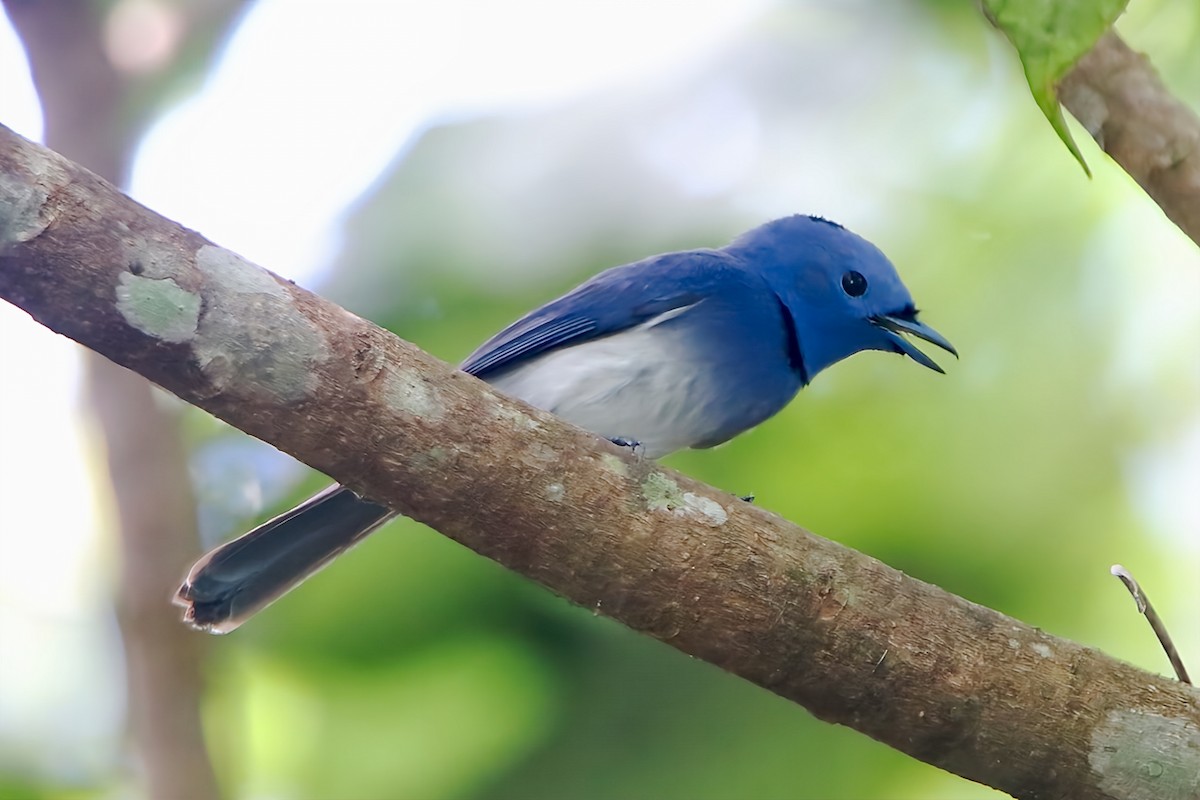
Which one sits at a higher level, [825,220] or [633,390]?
[825,220]

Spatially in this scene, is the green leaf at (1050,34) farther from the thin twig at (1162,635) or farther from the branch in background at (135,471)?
the branch in background at (135,471)

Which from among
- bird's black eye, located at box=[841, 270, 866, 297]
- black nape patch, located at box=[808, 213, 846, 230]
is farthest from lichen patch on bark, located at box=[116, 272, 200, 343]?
black nape patch, located at box=[808, 213, 846, 230]

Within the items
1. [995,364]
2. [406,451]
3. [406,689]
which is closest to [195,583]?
[406,451]

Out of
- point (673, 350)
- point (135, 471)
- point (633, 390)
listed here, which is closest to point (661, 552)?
point (633, 390)

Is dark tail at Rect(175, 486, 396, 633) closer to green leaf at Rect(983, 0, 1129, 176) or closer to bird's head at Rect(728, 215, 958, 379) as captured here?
bird's head at Rect(728, 215, 958, 379)

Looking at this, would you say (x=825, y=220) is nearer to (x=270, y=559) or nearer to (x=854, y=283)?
(x=854, y=283)

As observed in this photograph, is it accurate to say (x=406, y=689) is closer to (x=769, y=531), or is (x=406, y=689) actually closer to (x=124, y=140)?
(x=124, y=140)
